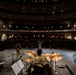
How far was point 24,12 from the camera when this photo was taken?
26719 mm

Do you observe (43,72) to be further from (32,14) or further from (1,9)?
(32,14)

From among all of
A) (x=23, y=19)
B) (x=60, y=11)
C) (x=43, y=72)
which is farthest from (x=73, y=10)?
(x=43, y=72)

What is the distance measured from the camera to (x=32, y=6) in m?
24.0

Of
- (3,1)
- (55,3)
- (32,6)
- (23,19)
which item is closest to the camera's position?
(3,1)

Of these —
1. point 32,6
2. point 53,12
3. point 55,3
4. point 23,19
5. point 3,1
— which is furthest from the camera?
point 23,19

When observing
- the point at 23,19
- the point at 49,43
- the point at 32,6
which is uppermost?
the point at 32,6

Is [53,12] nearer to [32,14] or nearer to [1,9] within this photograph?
[32,14]

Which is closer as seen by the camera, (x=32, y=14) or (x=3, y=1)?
(x=3, y=1)

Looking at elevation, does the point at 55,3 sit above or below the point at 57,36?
above

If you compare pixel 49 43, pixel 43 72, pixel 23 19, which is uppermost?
pixel 23 19

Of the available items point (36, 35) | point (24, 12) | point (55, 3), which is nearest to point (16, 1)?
point (24, 12)

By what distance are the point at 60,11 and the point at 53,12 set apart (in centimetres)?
154

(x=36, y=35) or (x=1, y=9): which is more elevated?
(x=1, y=9)

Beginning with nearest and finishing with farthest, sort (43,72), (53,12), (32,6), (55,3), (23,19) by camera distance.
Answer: (43,72), (55,3), (32,6), (53,12), (23,19)
